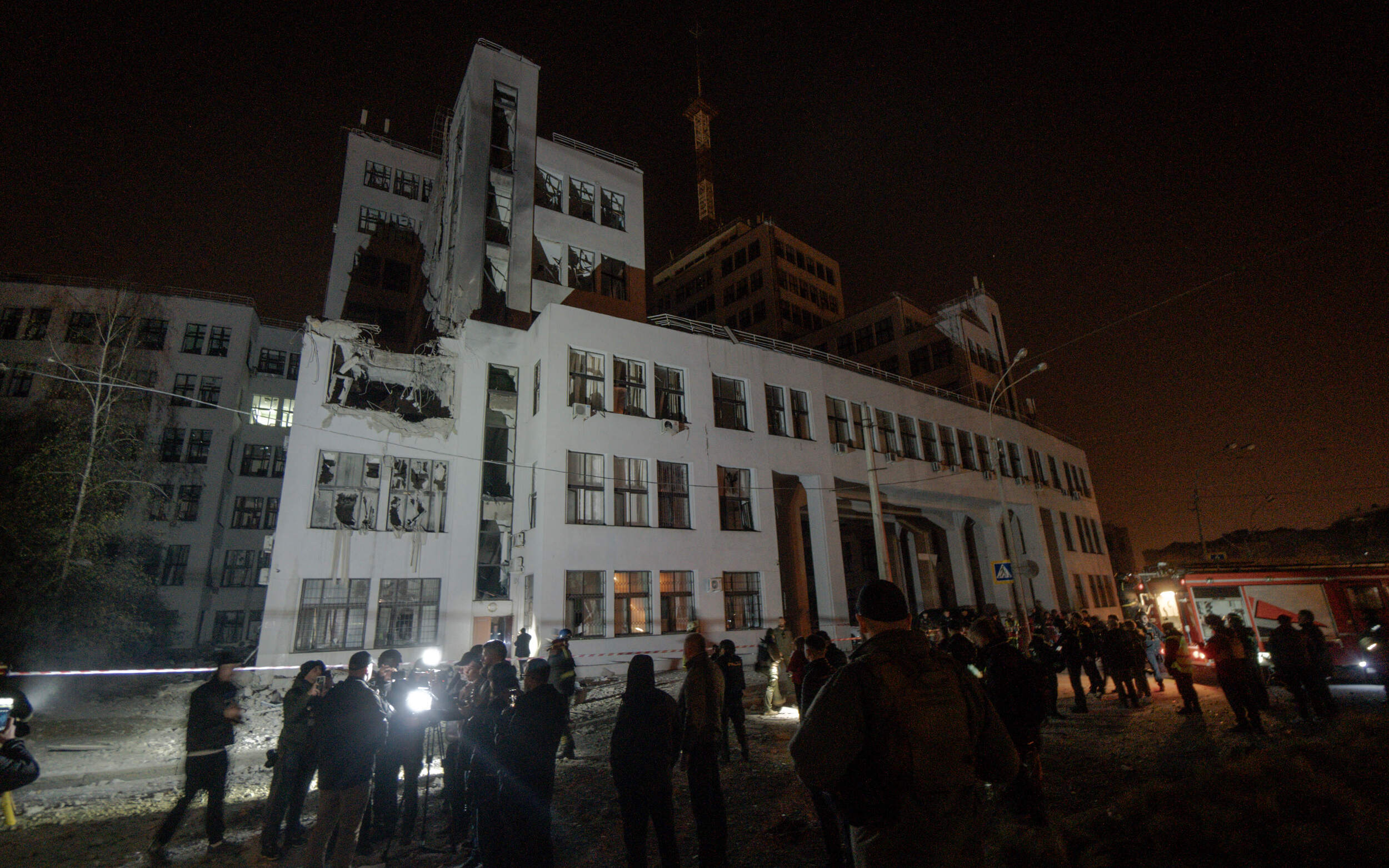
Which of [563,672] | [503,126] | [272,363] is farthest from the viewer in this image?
[272,363]

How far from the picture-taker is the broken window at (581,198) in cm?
2853

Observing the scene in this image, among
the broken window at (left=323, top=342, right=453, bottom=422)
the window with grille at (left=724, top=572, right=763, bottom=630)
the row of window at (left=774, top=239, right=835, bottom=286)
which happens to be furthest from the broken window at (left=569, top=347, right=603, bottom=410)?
the row of window at (left=774, top=239, right=835, bottom=286)

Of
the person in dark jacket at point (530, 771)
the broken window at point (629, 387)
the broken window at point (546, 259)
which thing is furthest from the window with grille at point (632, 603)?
the person in dark jacket at point (530, 771)

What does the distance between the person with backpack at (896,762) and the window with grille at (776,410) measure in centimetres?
2332

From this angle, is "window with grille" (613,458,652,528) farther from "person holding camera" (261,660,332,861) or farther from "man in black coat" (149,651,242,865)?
"man in black coat" (149,651,242,865)

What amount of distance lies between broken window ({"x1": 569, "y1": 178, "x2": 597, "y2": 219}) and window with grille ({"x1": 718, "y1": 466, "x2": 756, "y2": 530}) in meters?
14.3

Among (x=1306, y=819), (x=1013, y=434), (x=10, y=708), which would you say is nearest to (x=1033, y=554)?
(x=1013, y=434)

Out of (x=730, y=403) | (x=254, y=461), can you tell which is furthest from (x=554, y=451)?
(x=254, y=461)

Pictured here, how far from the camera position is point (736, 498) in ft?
79.0

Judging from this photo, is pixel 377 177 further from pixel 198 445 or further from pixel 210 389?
pixel 198 445

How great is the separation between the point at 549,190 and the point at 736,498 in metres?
16.9

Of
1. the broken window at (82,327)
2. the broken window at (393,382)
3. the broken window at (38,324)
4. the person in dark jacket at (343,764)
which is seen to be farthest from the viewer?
the broken window at (38,324)

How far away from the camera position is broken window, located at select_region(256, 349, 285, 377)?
36.4 meters

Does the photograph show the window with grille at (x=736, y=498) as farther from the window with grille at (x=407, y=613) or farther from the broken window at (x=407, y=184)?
the broken window at (x=407, y=184)
